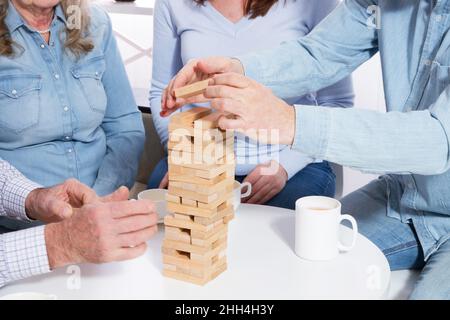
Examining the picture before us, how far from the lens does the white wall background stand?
3260mm

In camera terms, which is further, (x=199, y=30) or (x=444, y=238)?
(x=199, y=30)

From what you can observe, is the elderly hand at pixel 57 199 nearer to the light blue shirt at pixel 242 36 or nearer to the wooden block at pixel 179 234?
the wooden block at pixel 179 234

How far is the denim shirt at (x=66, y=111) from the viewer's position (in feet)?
5.59

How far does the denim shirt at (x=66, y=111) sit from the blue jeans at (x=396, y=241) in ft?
2.07

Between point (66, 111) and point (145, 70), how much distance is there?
6.90 feet

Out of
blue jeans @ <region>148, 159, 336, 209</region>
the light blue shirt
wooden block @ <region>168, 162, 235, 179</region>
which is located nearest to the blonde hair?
the light blue shirt

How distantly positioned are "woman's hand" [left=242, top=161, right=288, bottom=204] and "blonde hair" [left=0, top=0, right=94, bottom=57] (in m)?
0.53

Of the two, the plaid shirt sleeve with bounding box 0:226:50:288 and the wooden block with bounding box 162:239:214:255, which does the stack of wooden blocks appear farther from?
the plaid shirt sleeve with bounding box 0:226:50:288

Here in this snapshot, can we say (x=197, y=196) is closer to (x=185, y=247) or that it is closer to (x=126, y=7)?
(x=185, y=247)

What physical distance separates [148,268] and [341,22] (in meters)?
0.77

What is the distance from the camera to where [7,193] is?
1428 millimetres

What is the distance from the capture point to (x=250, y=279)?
116cm
